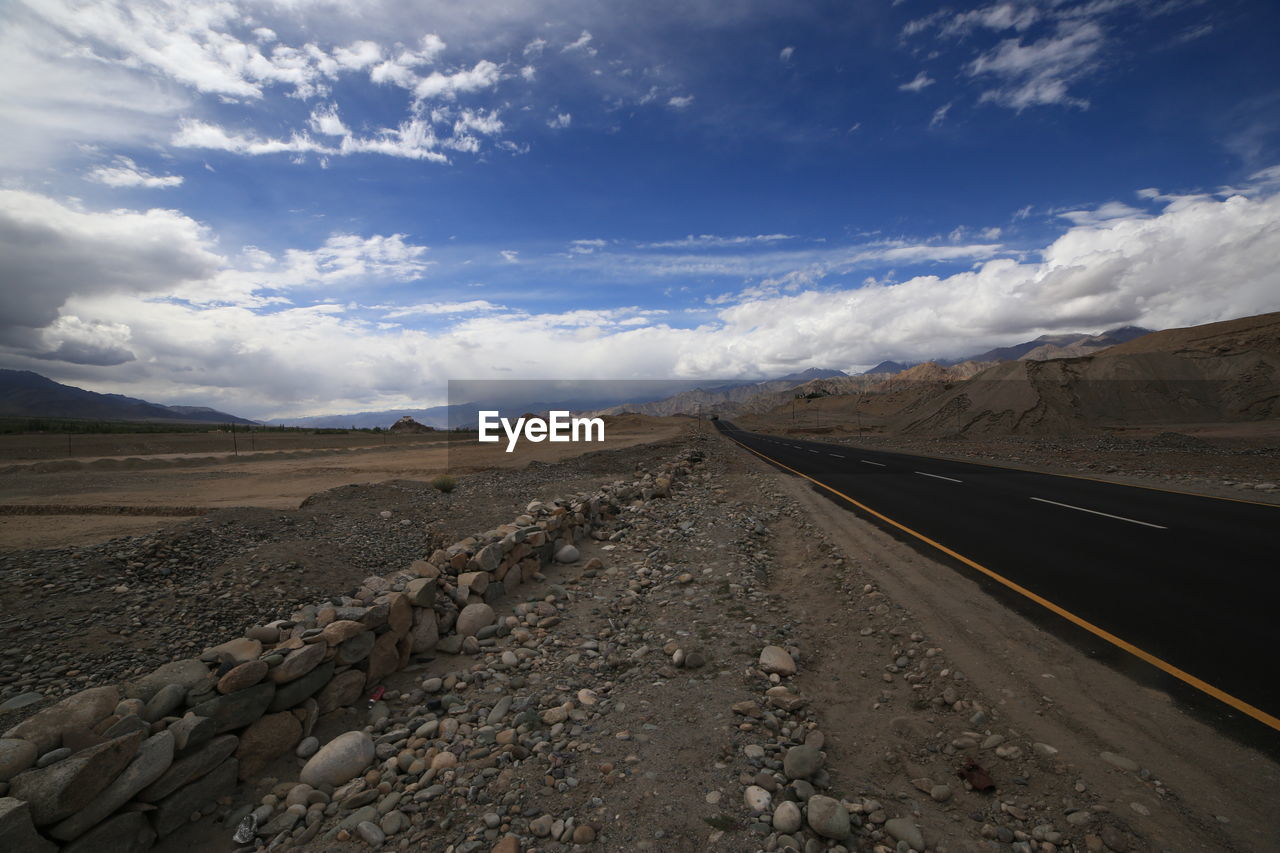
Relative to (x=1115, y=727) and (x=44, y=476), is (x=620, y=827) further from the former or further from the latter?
(x=44, y=476)

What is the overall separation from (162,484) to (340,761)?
941 inches

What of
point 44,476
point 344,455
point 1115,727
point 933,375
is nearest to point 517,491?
point 1115,727

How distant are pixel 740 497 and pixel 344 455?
109ft

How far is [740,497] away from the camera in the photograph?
50.5 ft

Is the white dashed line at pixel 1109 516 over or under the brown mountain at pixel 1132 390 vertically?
under

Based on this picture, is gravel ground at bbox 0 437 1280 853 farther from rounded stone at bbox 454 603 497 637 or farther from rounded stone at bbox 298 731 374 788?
rounded stone at bbox 454 603 497 637

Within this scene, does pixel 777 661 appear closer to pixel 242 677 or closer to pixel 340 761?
pixel 340 761

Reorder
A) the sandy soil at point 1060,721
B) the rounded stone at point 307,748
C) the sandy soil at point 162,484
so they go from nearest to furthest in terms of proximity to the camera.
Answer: the sandy soil at point 1060,721 → the rounded stone at point 307,748 → the sandy soil at point 162,484

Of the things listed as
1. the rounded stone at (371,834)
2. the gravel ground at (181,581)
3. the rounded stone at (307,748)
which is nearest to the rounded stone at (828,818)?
the rounded stone at (371,834)

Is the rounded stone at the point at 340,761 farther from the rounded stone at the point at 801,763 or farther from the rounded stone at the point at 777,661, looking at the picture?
the rounded stone at the point at 777,661

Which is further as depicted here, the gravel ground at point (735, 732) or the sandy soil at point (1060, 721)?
the gravel ground at point (735, 732)

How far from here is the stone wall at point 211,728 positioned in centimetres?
338

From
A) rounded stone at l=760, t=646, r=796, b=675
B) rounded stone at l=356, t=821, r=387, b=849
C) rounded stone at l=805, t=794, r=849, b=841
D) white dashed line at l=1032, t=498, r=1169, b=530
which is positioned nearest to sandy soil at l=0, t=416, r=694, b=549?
rounded stone at l=356, t=821, r=387, b=849

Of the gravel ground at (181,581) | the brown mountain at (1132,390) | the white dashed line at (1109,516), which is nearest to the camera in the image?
the gravel ground at (181,581)
